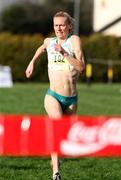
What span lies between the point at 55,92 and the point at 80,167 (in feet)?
7.27

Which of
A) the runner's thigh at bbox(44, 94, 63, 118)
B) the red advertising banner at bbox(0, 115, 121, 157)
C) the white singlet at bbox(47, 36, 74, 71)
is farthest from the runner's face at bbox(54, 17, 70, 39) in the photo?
the red advertising banner at bbox(0, 115, 121, 157)

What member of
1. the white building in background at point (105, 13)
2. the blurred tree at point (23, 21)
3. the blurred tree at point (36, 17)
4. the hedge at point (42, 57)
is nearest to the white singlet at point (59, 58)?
the hedge at point (42, 57)

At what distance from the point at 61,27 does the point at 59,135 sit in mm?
2692

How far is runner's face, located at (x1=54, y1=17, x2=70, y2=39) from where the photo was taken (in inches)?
298

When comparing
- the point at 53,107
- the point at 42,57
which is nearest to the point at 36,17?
the point at 42,57

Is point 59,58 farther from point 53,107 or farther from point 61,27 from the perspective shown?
point 53,107

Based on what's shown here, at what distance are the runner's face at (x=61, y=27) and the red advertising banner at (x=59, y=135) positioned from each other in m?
2.60

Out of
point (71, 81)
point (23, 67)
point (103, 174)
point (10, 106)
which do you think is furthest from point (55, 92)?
point (23, 67)

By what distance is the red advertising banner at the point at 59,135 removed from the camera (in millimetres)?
5117

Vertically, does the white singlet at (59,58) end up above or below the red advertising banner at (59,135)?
above

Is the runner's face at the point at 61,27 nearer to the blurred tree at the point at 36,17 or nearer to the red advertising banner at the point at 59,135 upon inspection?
the red advertising banner at the point at 59,135

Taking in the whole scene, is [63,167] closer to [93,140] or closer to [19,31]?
[93,140]

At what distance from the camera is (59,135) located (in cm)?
512

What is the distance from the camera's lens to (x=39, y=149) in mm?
5152
